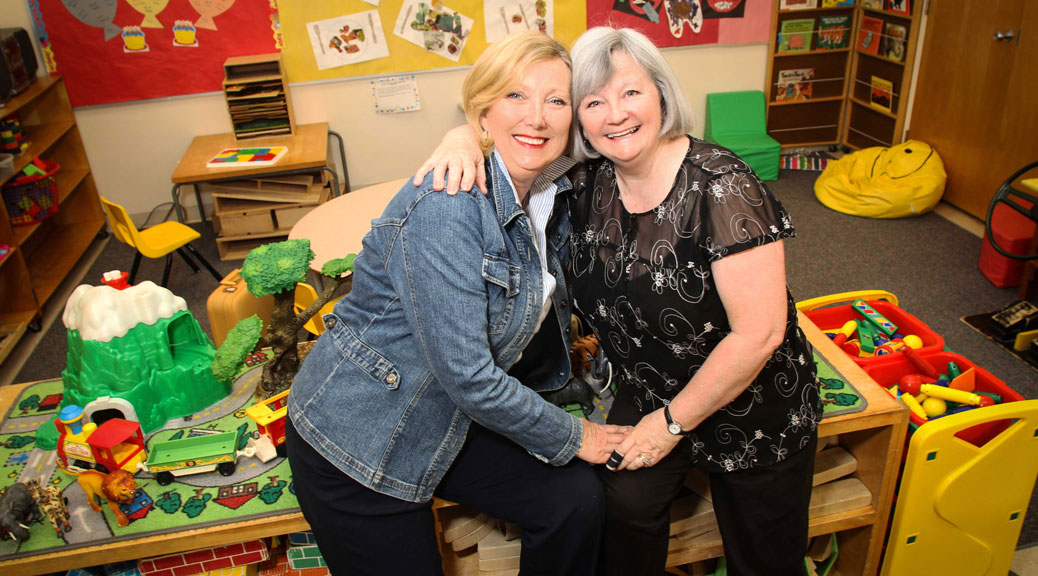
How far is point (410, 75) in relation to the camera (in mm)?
4453

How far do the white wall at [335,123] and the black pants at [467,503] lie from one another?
3.35m

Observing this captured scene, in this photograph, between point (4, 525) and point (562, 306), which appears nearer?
point (4, 525)

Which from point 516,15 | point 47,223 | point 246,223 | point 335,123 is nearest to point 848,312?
point 516,15

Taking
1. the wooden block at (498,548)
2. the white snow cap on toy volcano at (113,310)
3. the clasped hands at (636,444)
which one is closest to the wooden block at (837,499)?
the clasped hands at (636,444)

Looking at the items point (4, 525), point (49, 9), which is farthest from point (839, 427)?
point (49, 9)

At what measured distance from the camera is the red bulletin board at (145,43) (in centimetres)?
407

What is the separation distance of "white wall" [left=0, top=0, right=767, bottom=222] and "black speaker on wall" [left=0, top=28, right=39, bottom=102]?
1.51 ft

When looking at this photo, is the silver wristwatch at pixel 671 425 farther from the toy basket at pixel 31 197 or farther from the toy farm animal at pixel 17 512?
the toy basket at pixel 31 197

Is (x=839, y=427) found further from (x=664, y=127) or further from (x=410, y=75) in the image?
(x=410, y=75)

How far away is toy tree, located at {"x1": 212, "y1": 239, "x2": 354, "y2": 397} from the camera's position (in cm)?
160

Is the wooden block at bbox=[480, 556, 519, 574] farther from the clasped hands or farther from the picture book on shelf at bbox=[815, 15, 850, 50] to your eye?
the picture book on shelf at bbox=[815, 15, 850, 50]

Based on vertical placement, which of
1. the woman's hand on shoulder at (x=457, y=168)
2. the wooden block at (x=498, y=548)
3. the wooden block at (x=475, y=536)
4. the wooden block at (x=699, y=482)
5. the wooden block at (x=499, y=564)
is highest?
the woman's hand on shoulder at (x=457, y=168)

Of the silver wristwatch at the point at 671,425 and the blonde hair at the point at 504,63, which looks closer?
the blonde hair at the point at 504,63

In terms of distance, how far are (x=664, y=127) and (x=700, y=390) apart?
1.63ft
